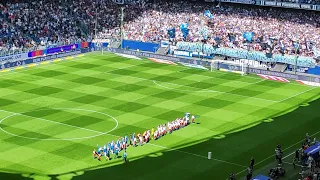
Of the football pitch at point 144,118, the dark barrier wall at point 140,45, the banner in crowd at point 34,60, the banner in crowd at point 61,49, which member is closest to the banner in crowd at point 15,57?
the banner in crowd at point 34,60

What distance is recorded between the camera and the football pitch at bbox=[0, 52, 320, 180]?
47.4m

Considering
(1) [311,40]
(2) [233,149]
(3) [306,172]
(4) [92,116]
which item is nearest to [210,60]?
(1) [311,40]

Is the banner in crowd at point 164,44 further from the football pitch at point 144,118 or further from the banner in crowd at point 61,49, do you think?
the banner in crowd at point 61,49

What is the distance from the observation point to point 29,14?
316 feet

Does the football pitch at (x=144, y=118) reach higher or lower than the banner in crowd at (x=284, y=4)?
lower

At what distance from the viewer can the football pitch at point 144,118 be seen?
47.4 m

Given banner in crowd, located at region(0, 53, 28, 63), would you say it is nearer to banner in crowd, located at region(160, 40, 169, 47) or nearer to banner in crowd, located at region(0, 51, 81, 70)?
banner in crowd, located at region(0, 51, 81, 70)

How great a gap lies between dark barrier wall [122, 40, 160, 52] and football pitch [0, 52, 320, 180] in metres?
10.8

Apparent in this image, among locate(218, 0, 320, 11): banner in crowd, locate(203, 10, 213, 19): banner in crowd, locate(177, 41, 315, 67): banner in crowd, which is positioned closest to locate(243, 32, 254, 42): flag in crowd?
locate(177, 41, 315, 67): banner in crowd

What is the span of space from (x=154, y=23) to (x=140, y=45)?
8690 millimetres

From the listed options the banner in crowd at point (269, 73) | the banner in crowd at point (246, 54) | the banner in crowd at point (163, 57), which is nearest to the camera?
the banner in crowd at point (269, 73)

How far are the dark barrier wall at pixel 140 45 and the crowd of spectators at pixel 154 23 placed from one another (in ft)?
7.82

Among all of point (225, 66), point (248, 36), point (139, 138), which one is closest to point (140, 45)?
point (248, 36)

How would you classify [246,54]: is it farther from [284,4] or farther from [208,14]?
[284,4]
